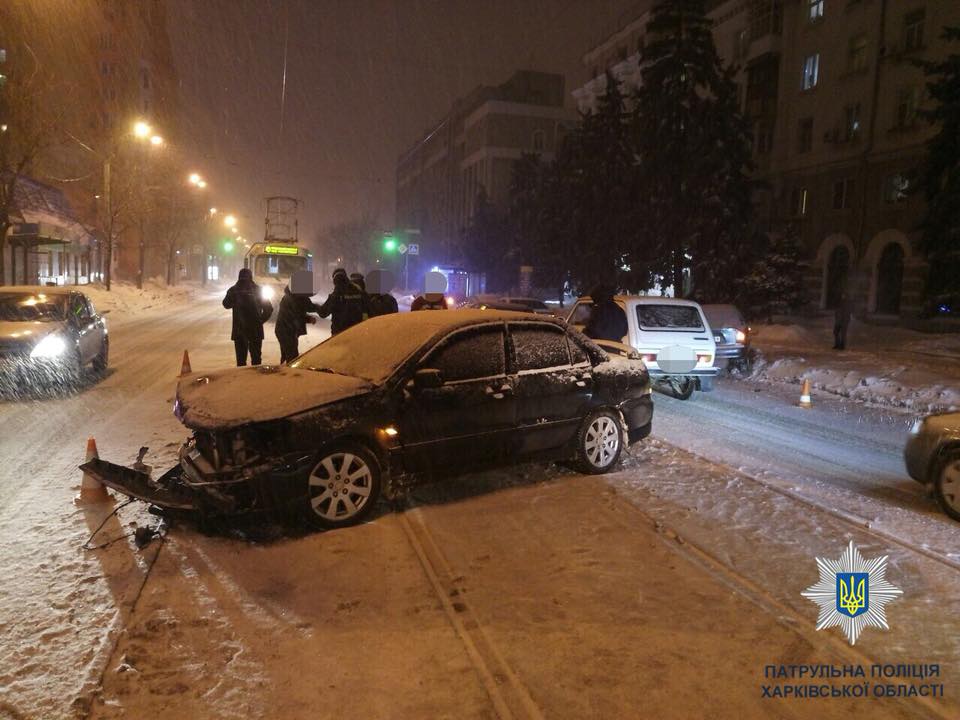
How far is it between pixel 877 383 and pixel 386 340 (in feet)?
36.5

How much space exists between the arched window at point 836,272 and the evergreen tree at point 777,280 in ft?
15.7

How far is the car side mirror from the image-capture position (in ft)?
18.3

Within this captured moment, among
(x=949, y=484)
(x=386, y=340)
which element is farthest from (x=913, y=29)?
(x=386, y=340)

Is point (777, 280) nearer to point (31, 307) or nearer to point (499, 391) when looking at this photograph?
point (499, 391)

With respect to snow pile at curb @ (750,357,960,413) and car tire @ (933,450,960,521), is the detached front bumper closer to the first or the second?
car tire @ (933,450,960,521)

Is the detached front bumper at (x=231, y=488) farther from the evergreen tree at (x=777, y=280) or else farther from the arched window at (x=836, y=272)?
the arched window at (x=836, y=272)

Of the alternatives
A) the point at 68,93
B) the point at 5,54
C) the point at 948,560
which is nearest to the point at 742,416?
the point at 948,560

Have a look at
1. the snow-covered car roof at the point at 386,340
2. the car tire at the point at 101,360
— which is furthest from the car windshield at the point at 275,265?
the snow-covered car roof at the point at 386,340

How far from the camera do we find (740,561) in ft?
16.0

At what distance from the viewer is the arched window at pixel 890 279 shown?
28172 mm

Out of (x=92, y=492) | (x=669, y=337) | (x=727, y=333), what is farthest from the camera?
(x=727, y=333)

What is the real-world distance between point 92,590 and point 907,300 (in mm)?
29623

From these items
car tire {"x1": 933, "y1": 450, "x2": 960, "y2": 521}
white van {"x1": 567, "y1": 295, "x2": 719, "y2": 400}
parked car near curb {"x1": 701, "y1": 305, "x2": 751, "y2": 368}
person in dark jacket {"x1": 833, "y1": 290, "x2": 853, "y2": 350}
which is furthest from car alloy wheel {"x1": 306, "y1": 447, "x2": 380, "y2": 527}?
person in dark jacket {"x1": 833, "y1": 290, "x2": 853, "y2": 350}

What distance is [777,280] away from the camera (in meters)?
26.3
